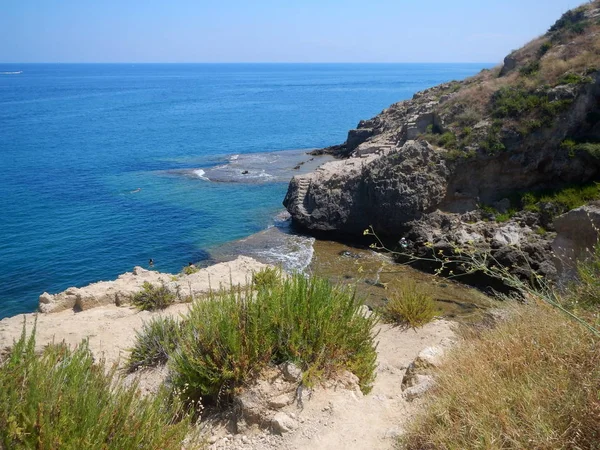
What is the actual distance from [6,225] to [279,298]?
81.3 feet

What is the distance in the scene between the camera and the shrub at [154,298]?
12.5m

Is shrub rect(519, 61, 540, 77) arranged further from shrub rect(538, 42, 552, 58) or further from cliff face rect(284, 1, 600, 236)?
shrub rect(538, 42, 552, 58)

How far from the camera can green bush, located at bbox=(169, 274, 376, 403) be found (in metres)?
6.65

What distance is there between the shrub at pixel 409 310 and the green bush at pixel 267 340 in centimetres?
406

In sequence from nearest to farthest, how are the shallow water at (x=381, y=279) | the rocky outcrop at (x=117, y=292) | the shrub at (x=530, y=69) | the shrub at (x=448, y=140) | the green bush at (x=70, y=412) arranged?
the green bush at (x=70, y=412) → the rocky outcrop at (x=117, y=292) → the shallow water at (x=381, y=279) → the shrub at (x=448, y=140) → the shrub at (x=530, y=69)

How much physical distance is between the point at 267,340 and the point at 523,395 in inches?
133

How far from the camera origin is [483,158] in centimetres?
2375

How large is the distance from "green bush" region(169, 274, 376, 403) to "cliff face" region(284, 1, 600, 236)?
17023mm

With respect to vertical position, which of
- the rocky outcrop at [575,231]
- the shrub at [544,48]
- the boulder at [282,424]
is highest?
the shrub at [544,48]

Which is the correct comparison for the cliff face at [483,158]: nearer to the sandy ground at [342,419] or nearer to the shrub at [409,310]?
the shrub at [409,310]

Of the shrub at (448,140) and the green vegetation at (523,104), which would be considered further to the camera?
the shrub at (448,140)

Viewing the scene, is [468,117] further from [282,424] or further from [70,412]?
[70,412]

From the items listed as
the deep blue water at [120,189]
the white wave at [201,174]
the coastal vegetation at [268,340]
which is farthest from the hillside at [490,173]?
the coastal vegetation at [268,340]

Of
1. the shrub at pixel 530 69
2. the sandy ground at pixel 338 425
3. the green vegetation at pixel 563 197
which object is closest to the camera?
the sandy ground at pixel 338 425
